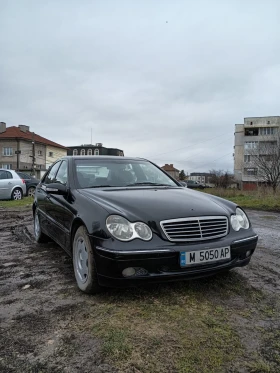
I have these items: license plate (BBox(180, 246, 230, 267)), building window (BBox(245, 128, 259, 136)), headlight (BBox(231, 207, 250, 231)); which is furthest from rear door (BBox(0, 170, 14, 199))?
building window (BBox(245, 128, 259, 136))

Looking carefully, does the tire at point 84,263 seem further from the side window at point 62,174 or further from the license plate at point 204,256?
the side window at point 62,174

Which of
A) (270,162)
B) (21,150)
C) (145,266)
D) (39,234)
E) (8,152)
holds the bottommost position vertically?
(39,234)

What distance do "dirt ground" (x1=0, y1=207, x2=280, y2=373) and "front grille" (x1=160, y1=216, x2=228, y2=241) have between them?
0.58 m

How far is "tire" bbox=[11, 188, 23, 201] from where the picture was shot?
12919mm

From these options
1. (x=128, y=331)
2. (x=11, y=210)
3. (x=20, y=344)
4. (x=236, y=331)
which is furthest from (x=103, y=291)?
(x=11, y=210)

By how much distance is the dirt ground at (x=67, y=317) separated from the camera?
1887 mm

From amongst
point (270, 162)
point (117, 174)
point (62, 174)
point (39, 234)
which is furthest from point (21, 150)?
point (117, 174)

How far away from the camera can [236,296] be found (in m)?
2.87

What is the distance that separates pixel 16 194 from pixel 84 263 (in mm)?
11123

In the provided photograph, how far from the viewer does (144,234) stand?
2.63 meters

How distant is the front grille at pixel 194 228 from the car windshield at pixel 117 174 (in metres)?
1.22

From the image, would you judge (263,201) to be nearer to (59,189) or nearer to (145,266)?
(59,189)

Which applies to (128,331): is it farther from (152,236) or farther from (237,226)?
(237,226)

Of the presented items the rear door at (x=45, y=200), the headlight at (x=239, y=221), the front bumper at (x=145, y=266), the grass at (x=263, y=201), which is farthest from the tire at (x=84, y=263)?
the grass at (x=263, y=201)
